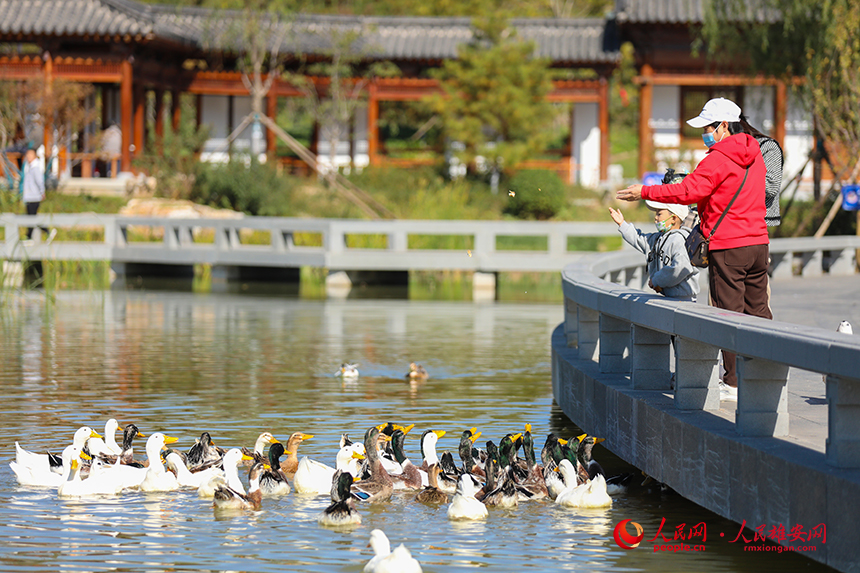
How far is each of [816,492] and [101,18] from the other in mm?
35777

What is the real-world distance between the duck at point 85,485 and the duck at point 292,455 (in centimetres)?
131

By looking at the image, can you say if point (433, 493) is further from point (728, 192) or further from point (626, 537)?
point (728, 192)

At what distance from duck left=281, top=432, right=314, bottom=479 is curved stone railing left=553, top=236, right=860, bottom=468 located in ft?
7.69

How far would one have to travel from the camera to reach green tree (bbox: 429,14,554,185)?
130 feet

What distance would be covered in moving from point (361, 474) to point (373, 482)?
0.16 m

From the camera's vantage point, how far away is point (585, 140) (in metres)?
44.8

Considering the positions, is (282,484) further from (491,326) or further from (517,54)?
(517,54)

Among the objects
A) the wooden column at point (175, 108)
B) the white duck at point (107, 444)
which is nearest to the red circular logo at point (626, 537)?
the white duck at point (107, 444)

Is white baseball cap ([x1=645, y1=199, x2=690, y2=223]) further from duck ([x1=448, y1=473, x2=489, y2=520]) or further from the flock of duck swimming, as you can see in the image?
duck ([x1=448, y1=473, x2=489, y2=520])

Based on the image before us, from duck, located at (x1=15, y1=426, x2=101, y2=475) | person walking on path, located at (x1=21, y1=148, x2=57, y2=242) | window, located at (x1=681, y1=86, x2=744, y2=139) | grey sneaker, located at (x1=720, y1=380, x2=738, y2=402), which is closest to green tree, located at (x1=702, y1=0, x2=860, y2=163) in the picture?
window, located at (x1=681, y1=86, x2=744, y2=139)

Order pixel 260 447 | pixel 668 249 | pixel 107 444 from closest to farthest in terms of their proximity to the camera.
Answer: pixel 668 249 → pixel 260 447 → pixel 107 444

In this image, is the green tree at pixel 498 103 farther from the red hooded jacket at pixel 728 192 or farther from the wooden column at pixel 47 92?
the red hooded jacket at pixel 728 192

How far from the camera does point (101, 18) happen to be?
39.3 metres

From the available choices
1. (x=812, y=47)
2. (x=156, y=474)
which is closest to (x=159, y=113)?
(x=812, y=47)
